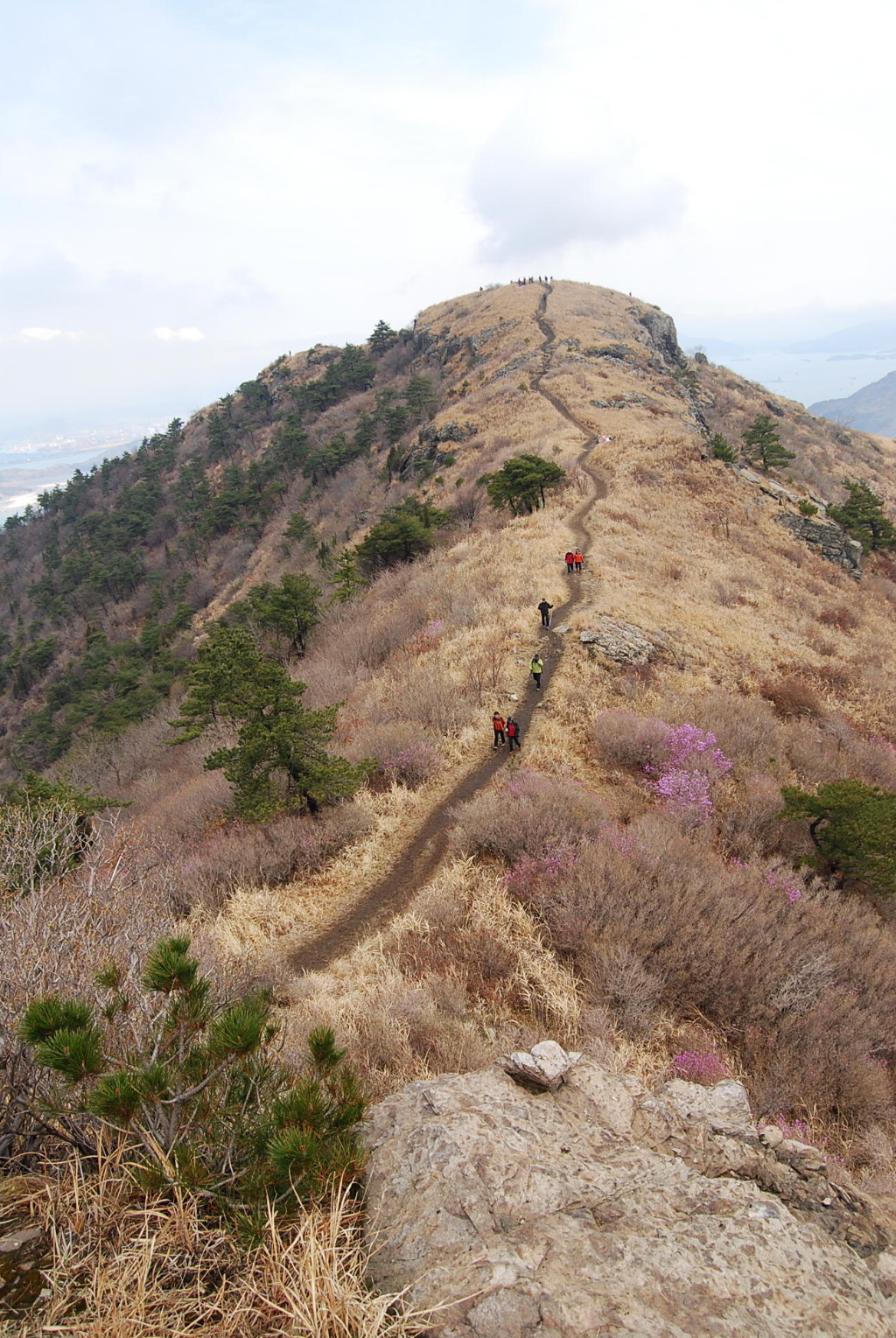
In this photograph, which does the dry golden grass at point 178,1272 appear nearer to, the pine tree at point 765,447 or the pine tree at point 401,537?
the pine tree at point 401,537

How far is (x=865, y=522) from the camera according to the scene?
109 feet

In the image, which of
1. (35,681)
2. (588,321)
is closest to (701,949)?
(35,681)

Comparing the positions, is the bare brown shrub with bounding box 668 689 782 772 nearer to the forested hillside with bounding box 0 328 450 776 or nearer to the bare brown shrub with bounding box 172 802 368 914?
the bare brown shrub with bounding box 172 802 368 914

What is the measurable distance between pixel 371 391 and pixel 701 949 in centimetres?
7824

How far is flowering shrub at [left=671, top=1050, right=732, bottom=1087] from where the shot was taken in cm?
529

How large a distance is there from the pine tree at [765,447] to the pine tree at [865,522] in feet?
15.8

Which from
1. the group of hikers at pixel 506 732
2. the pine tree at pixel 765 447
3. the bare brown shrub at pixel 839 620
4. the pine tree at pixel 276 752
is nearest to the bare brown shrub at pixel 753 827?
the group of hikers at pixel 506 732

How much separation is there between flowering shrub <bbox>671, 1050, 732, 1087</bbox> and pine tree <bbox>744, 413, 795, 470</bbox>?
1508 inches

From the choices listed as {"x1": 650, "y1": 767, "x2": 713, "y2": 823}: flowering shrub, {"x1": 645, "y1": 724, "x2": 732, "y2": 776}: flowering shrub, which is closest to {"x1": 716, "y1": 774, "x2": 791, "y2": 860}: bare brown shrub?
{"x1": 650, "y1": 767, "x2": 713, "y2": 823}: flowering shrub

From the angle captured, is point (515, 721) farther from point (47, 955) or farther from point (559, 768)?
point (47, 955)

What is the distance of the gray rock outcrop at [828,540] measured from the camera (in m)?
30.4

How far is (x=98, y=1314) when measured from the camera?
232cm

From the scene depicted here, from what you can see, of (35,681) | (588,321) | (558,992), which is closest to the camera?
(558,992)

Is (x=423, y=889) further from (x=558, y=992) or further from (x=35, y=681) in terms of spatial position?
(x=35, y=681)
